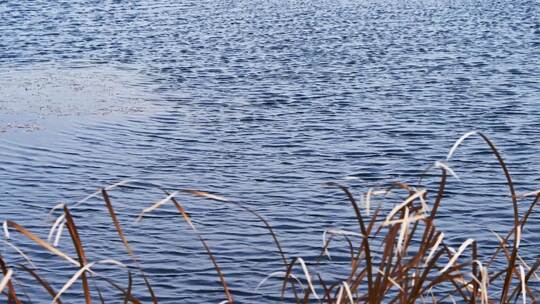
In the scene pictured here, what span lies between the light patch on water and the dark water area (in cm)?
5

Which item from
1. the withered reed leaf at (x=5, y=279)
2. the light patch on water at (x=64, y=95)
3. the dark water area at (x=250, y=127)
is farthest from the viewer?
the light patch on water at (x=64, y=95)

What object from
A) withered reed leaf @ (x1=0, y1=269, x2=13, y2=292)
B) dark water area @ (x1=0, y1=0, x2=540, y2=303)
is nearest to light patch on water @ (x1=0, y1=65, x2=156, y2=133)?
dark water area @ (x1=0, y1=0, x2=540, y2=303)

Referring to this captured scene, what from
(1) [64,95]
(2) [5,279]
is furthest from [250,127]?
(2) [5,279]

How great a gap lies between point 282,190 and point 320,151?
5.67 feet

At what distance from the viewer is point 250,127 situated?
1342cm

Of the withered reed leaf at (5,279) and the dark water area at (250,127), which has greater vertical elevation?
the withered reed leaf at (5,279)

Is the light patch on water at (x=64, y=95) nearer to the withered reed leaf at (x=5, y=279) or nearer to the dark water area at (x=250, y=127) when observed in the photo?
the dark water area at (x=250, y=127)

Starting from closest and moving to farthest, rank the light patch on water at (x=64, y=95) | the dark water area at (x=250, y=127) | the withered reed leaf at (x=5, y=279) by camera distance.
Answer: the withered reed leaf at (x=5, y=279) < the dark water area at (x=250, y=127) < the light patch on water at (x=64, y=95)

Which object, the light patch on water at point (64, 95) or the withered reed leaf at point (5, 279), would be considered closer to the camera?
the withered reed leaf at point (5, 279)

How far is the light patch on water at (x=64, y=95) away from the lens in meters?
14.3

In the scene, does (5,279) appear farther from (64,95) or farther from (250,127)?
(64,95)

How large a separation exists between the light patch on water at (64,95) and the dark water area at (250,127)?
0.05 m

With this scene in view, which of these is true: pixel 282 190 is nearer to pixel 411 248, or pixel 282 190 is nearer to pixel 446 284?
pixel 411 248

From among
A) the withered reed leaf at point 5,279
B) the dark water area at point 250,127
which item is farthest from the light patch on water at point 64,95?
the withered reed leaf at point 5,279
